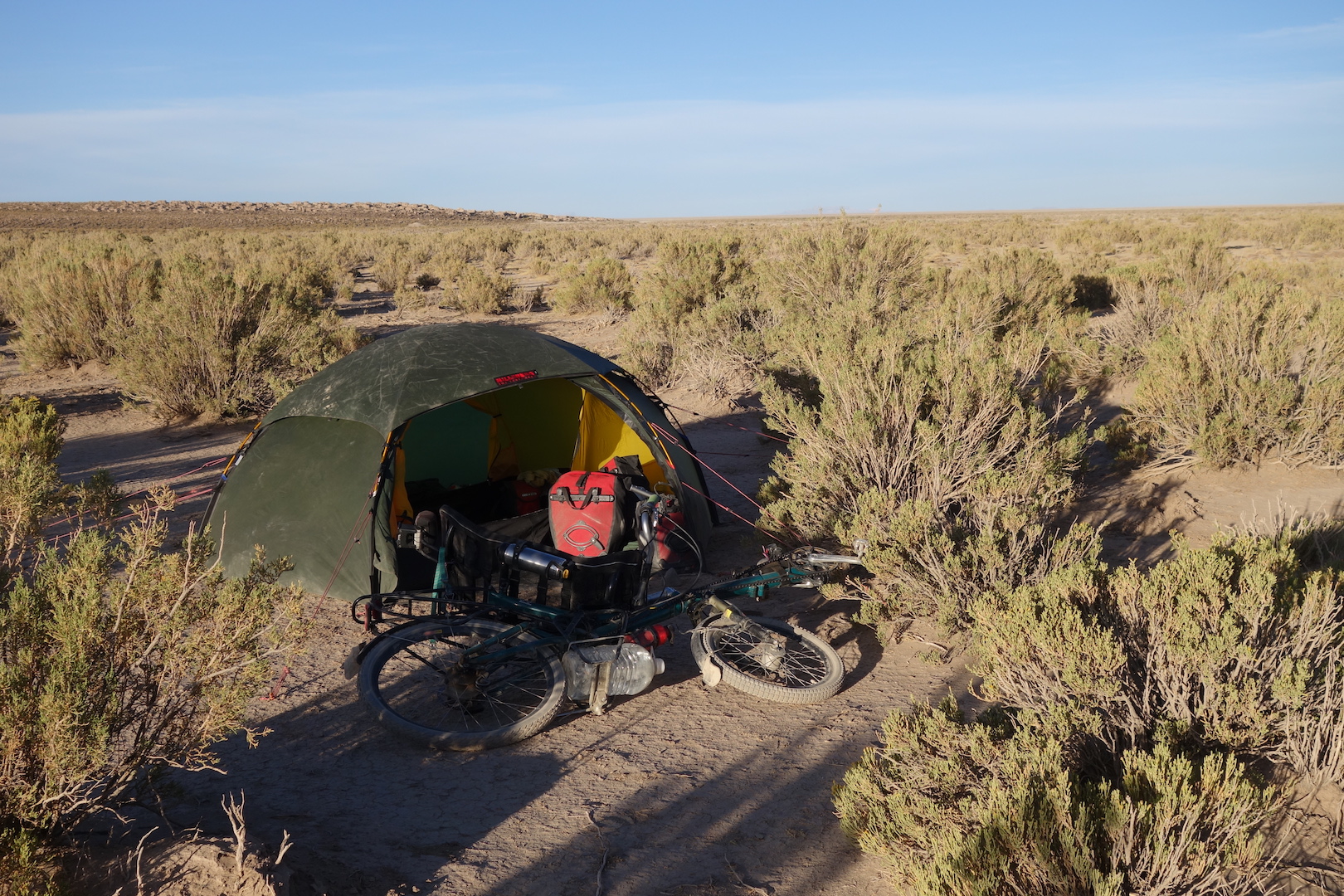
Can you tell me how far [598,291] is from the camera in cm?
1806

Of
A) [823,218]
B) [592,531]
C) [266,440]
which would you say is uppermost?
[823,218]

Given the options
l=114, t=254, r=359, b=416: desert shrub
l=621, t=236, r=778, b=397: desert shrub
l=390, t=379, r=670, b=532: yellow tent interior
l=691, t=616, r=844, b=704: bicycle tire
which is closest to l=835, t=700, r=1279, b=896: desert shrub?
l=691, t=616, r=844, b=704: bicycle tire

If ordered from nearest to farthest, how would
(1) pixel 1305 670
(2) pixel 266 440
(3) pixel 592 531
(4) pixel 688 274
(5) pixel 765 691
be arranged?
(1) pixel 1305 670, (5) pixel 765 691, (3) pixel 592 531, (2) pixel 266 440, (4) pixel 688 274

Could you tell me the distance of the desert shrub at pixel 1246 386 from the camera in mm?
7221

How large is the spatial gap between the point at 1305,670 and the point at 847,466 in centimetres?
343

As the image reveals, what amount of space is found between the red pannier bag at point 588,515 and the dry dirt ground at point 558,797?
0.88 meters

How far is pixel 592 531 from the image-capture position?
5.59 metres

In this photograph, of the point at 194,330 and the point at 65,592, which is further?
the point at 194,330

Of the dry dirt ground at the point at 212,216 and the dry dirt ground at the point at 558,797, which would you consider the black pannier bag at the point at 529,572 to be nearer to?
the dry dirt ground at the point at 558,797

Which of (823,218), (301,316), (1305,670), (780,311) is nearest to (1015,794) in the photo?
(1305,670)

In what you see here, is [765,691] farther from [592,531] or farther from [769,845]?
[592,531]

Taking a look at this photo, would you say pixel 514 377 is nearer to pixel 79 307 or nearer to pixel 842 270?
pixel 842 270

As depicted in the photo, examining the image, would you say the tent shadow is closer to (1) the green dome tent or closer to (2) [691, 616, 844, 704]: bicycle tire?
(2) [691, 616, 844, 704]: bicycle tire

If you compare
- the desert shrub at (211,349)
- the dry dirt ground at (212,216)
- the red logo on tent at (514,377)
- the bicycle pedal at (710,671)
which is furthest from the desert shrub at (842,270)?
the dry dirt ground at (212,216)
